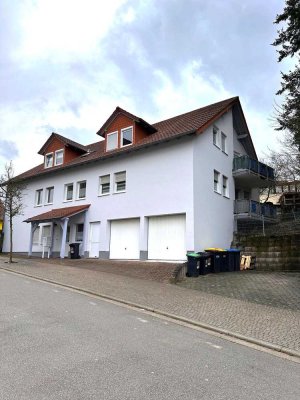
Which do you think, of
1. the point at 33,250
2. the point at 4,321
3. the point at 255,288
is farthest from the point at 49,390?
the point at 33,250

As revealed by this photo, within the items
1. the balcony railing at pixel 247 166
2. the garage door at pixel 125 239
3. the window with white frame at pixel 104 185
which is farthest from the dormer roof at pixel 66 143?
the balcony railing at pixel 247 166

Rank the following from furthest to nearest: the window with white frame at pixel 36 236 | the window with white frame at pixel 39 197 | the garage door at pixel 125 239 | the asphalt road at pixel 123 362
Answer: the window with white frame at pixel 39 197, the window with white frame at pixel 36 236, the garage door at pixel 125 239, the asphalt road at pixel 123 362

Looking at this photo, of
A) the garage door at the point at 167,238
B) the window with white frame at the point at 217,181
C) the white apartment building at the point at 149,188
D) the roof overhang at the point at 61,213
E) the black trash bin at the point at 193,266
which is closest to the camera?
the black trash bin at the point at 193,266

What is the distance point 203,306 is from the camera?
9.98 m

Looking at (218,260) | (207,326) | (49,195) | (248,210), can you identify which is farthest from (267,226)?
(207,326)

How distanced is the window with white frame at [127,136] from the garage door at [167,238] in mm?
5588

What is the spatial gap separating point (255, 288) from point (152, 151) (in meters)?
10.6

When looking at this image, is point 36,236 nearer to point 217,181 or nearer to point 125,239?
point 125,239

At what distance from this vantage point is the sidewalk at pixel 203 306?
758 cm

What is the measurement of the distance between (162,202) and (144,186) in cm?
169

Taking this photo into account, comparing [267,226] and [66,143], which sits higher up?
[66,143]

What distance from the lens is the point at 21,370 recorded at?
4.73 m

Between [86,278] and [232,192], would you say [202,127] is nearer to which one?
[232,192]

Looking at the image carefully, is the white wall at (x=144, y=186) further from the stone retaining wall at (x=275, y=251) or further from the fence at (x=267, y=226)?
the fence at (x=267, y=226)
